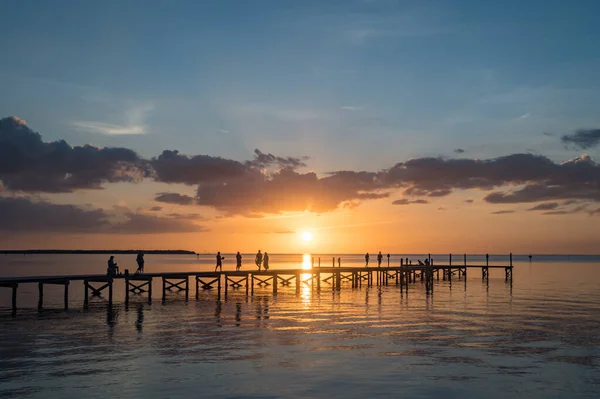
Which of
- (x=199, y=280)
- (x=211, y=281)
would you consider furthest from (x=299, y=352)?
(x=211, y=281)

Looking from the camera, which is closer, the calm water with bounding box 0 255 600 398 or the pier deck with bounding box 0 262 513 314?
the calm water with bounding box 0 255 600 398

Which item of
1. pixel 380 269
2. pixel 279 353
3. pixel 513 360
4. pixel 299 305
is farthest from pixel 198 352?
pixel 380 269

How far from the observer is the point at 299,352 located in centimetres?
2502

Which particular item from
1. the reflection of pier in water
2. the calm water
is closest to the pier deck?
the reflection of pier in water

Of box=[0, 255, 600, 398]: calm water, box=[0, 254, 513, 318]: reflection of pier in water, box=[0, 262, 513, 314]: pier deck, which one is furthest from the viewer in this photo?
box=[0, 254, 513, 318]: reflection of pier in water

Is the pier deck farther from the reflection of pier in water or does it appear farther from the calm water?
the calm water

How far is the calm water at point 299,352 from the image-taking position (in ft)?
63.0

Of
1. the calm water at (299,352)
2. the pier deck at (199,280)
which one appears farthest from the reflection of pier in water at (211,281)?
the calm water at (299,352)

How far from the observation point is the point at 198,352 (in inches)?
974

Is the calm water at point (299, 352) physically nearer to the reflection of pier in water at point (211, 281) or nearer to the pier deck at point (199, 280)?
the pier deck at point (199, 280)

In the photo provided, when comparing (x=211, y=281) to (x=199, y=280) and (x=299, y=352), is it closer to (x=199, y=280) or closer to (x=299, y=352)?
(x=199, y=280)

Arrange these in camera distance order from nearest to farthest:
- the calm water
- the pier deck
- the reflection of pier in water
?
the calm water
the pier deck
the reflection of pier in water

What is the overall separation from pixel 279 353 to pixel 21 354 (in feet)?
35.8

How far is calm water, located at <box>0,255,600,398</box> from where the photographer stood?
19188 millimetres
